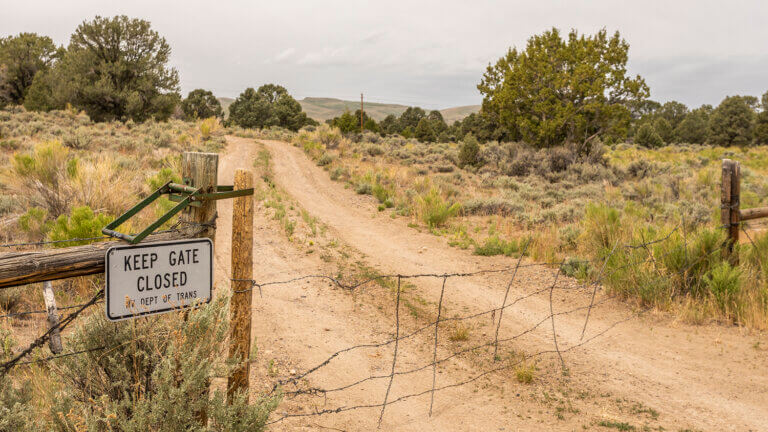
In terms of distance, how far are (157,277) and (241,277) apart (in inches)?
25.9

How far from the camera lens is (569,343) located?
5.71m

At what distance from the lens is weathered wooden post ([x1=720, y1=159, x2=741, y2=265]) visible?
20.9ft

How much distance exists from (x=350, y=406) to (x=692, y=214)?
1039 cm

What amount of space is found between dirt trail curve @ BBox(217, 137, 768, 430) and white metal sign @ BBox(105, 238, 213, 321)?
2.06 m

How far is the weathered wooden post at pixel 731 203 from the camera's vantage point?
20.9 ft

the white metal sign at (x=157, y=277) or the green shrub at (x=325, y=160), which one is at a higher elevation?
the green shrub at (x=325, y=160)

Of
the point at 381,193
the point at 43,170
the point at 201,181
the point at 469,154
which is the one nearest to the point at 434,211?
the point at 381,193

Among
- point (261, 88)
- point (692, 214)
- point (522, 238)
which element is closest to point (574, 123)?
point (692, 214)

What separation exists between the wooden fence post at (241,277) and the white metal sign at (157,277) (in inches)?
13.7

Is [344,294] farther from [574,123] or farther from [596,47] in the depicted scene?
[596,47]

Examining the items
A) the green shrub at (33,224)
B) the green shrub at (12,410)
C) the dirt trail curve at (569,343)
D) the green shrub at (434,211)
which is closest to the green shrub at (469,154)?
the green shrub at (434,211)

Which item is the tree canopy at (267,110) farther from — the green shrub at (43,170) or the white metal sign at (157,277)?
the white metal sign at (157,277)

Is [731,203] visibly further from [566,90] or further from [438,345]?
[566,90]

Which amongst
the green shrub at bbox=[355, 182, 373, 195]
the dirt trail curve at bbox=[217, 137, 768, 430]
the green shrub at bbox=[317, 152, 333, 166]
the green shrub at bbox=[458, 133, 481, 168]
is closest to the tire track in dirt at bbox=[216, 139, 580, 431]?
the dirt trail curve at bbox=[217, 137, 768, 430]
